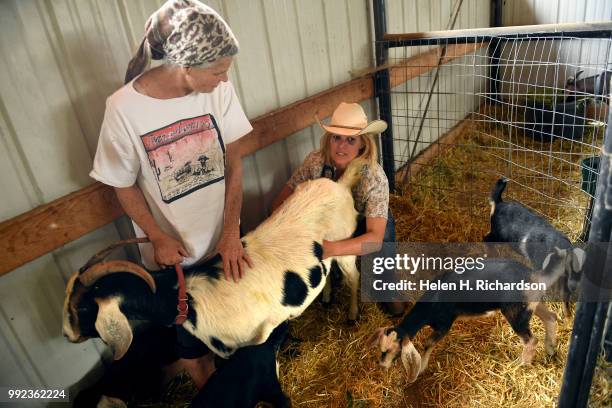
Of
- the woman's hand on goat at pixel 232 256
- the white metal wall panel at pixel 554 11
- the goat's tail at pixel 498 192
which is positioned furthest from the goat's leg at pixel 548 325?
the white metal wall panel at pixel 554 11

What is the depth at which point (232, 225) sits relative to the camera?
2.06 m

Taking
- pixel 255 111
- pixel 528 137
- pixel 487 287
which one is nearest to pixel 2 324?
pixel 255 111

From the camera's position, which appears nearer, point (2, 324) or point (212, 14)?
point (212, 14)

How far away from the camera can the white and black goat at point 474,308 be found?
2.01m

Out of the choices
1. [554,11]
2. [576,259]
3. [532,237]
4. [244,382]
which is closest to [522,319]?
[576,259]

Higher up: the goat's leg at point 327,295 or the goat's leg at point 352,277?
the goat's leg at point 352,277

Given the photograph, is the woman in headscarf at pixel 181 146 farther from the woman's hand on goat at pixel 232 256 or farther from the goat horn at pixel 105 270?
the goat horn at pixel 105 270

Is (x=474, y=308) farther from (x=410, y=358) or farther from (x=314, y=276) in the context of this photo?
(x=314, y=276)

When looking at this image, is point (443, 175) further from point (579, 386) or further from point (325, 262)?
point (579, 386)

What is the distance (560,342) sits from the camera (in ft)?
7.68

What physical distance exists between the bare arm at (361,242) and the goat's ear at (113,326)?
3.27 ft

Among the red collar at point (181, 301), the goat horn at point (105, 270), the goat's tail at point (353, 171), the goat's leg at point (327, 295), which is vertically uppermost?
the goat horn at point (105, 270)

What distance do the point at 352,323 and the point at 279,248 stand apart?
0.89 metres

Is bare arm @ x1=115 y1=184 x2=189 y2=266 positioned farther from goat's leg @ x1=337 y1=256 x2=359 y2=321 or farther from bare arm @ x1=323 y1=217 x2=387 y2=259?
goat's leg @ x1=337 y1=256 x2=359 y2=321
